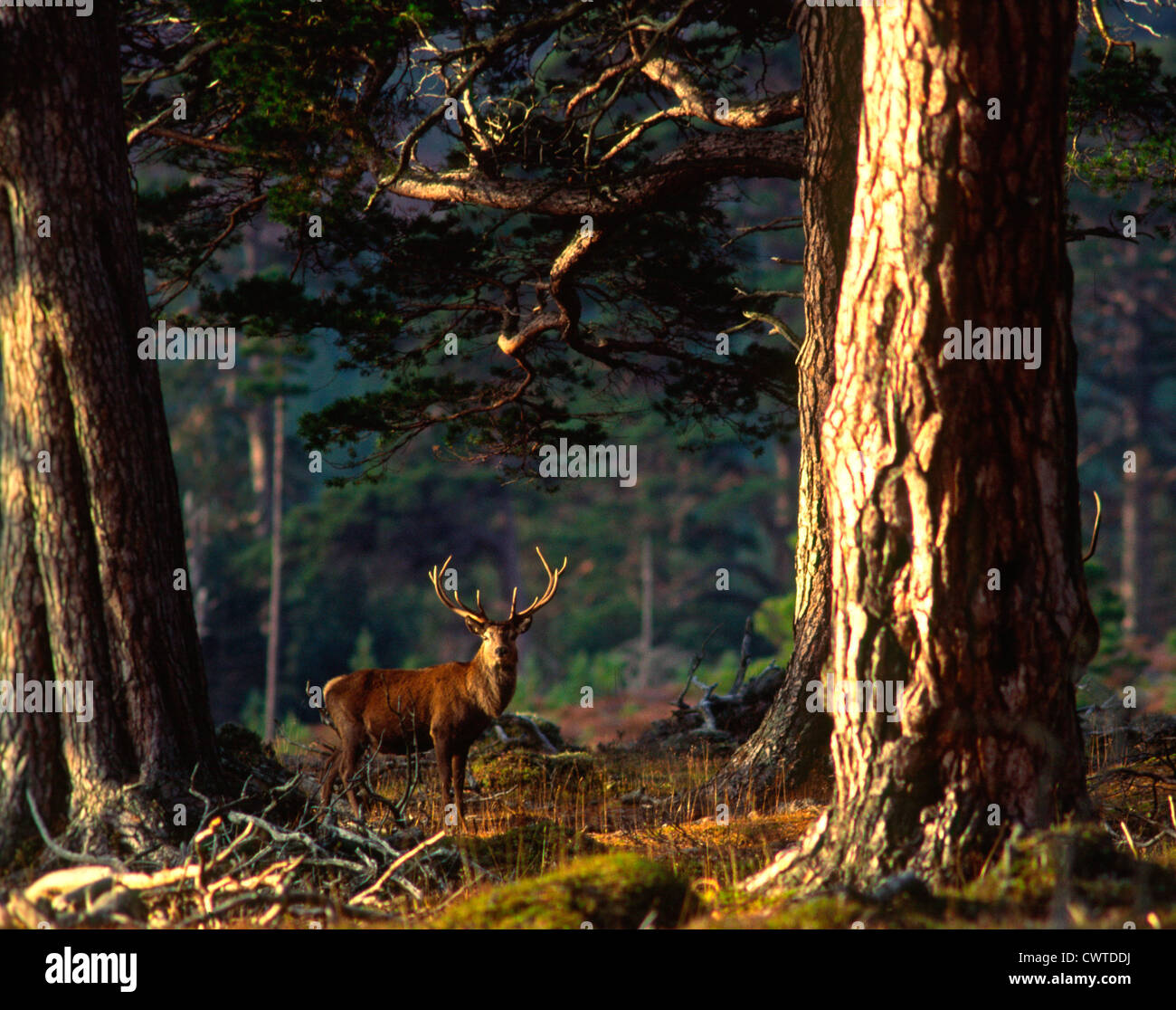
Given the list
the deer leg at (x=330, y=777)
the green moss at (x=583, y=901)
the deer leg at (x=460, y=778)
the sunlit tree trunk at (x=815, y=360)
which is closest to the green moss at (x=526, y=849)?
the deer leg at (x=460, y=778)

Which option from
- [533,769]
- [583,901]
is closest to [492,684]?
[533,769]

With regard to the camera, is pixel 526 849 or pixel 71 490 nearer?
pixel 71 490

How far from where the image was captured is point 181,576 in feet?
20.4

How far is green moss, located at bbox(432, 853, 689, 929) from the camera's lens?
423 centimetres

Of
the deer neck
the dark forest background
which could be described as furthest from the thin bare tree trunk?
the deer neck

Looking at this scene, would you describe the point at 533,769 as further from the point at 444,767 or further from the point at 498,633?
the point at 498,633

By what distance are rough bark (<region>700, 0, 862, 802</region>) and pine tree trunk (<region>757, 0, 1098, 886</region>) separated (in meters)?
3.16

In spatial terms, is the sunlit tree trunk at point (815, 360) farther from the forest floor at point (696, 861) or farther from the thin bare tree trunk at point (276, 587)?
the thin bare tree trunk at point (276, 587)

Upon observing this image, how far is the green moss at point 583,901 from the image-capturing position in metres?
4.23

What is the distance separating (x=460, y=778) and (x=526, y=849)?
5.72 ft

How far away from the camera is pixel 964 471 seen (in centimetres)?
438

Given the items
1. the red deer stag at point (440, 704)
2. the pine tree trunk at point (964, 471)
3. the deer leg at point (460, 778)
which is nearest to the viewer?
the pine tree trunk at point (964, 471)
